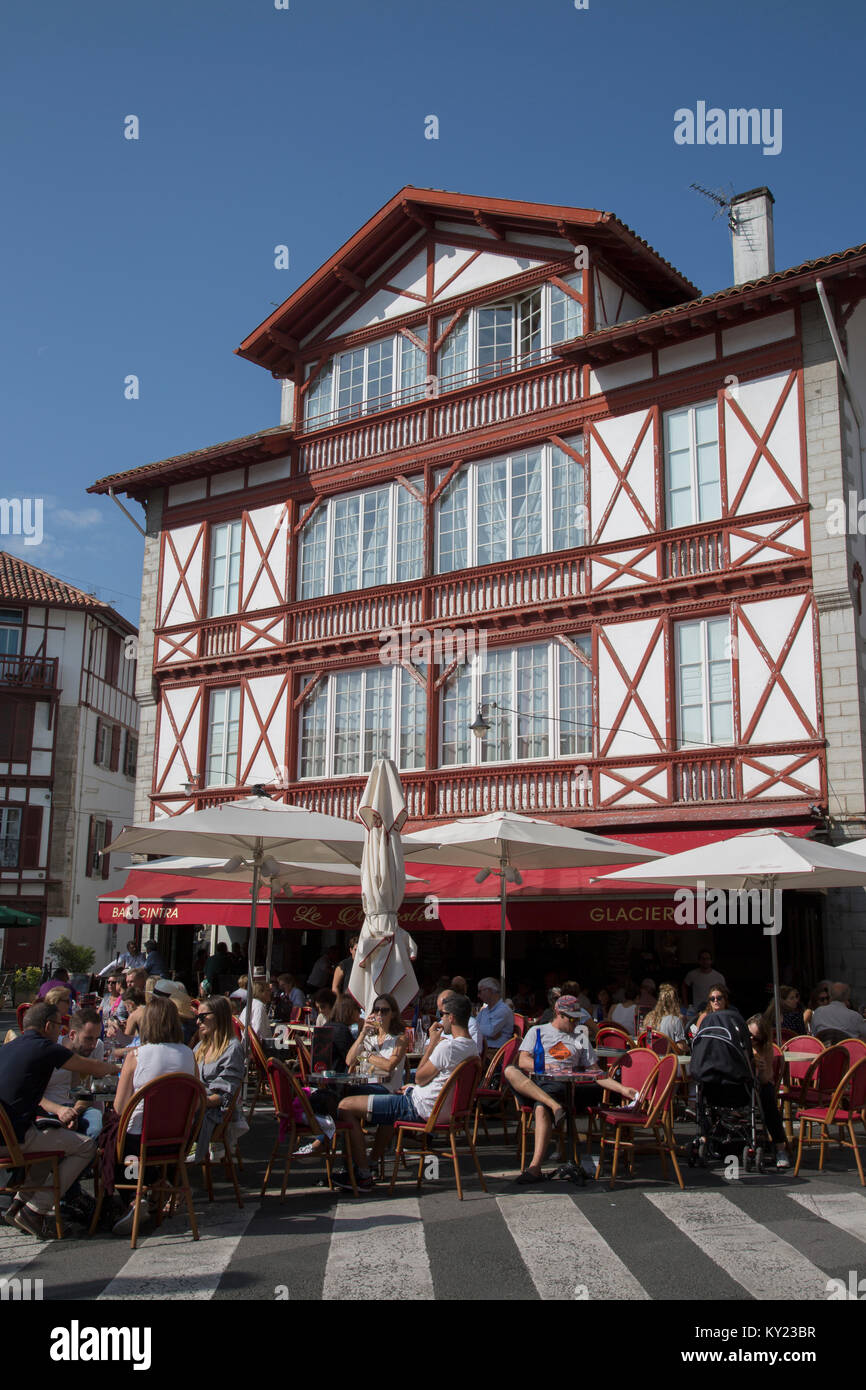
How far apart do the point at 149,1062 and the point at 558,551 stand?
37.9 ft

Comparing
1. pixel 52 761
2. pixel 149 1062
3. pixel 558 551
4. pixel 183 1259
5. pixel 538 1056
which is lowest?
pixel 183 1259

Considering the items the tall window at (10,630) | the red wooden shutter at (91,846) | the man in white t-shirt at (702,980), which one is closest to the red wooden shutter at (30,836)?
the red wooden shutter at (91,846)

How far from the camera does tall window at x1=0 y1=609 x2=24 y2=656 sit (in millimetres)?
37719

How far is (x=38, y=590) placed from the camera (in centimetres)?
3812

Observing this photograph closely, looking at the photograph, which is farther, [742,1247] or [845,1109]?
[845,1109]

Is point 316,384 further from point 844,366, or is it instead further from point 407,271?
point 844,366

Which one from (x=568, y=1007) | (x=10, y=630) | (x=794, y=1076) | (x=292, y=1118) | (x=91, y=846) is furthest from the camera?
(x=10, y=630)

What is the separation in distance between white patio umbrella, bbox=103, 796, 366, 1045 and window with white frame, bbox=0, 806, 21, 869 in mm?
24944

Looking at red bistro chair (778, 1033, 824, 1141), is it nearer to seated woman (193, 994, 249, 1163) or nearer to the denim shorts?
the denim shorts

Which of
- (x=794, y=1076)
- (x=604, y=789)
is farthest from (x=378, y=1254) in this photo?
(x=604, y=789)

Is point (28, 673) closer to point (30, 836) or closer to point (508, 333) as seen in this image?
point (30, 836)

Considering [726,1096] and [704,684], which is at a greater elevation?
[704,684]
